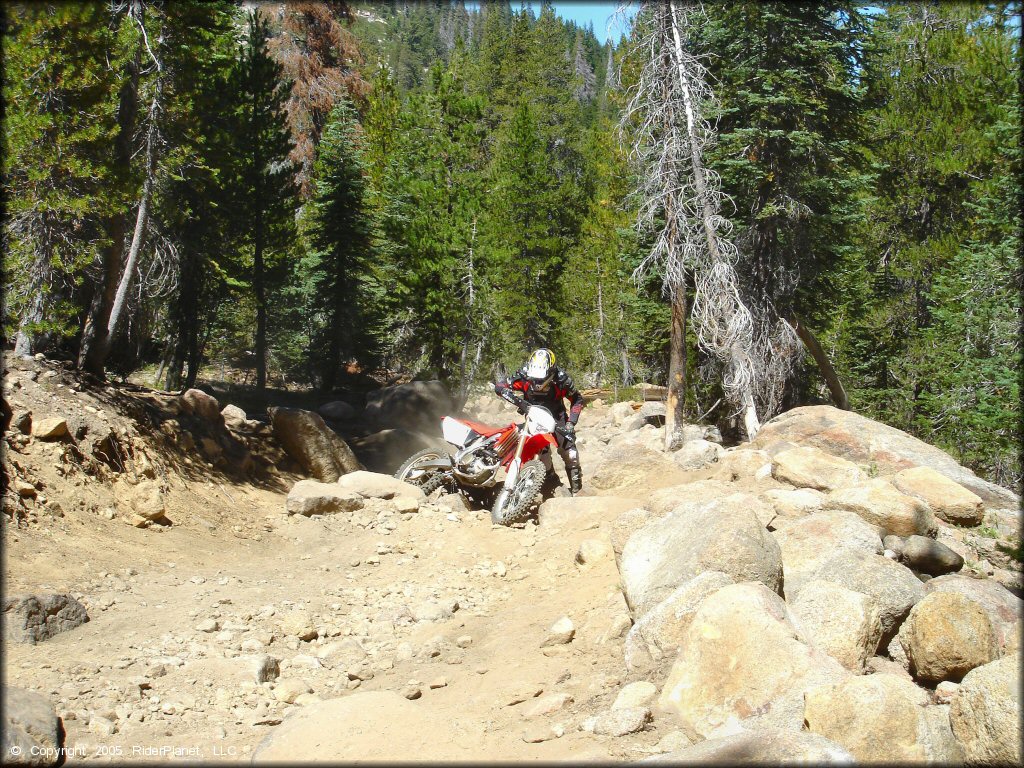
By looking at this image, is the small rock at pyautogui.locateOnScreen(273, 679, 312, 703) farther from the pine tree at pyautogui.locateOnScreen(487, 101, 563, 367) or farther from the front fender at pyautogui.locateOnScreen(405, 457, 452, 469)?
the pine tree at pyautogui.locateOnScreen(487, 101, 563, 367)

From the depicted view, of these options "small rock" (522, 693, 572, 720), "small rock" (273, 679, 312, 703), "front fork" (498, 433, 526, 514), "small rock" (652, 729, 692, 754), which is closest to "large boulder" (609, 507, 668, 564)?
"small rock" (522, 693, 572, 720)

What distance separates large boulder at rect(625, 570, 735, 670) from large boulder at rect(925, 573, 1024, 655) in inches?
60.8

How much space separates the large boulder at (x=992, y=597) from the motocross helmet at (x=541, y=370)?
19.2 ft

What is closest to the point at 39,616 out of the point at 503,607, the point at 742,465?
the point at 503,607

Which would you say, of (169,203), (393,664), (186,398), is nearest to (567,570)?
(393,664)

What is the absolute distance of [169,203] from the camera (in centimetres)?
1655

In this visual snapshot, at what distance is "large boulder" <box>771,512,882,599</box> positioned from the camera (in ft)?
20.6

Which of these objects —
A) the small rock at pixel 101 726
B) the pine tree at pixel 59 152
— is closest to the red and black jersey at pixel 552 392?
the pine tree at pixel 59 152

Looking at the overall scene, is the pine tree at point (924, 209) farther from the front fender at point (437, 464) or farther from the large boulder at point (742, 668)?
the large boulder at point (742, 668)

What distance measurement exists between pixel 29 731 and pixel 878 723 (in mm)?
4560

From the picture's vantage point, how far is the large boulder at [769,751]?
3.39m

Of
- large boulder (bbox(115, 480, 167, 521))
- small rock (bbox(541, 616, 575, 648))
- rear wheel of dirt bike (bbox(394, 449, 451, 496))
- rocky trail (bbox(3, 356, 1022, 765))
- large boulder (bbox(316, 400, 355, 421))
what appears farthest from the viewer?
large boulder (bbox(316, 400, 355, 421))

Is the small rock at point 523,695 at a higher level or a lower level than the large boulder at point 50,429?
lower

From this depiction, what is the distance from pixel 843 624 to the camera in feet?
17.3
